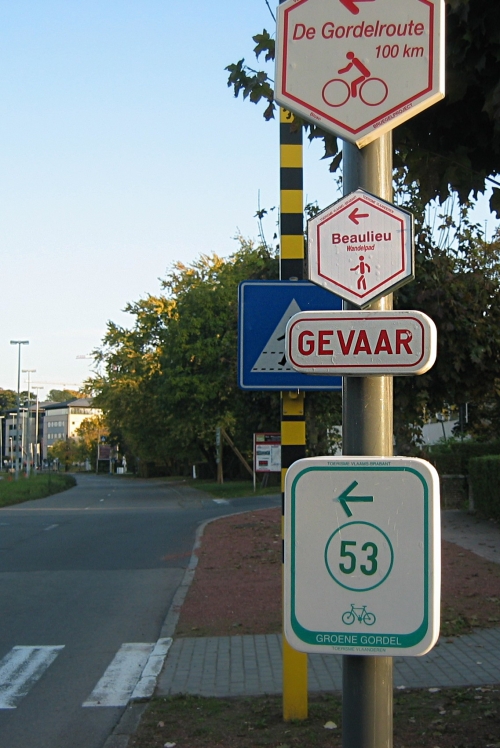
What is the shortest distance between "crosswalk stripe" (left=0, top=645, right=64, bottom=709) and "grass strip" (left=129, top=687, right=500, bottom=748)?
1273 millimetres

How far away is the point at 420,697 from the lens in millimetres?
5898

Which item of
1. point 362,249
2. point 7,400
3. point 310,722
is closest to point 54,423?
point 7,400

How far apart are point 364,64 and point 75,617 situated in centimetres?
845

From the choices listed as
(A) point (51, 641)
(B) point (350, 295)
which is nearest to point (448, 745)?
(B) point (350, 295)

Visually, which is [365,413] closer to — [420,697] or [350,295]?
[350,295]

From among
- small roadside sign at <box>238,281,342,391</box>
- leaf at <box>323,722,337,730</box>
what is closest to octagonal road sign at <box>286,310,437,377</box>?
small roadside sign at <box>238,281,342,391</box>

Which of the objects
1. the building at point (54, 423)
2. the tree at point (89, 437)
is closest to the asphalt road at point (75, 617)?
the tree at point (89, 437)

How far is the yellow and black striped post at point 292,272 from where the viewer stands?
530 cm

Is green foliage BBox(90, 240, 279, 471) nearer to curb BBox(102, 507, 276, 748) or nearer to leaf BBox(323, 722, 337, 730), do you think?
curb BBox(102, 507, 276, 748)

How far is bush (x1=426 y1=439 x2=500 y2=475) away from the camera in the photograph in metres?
22.1

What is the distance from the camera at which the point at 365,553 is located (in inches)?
90.0

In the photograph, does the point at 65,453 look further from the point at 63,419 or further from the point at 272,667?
the point at 272,667

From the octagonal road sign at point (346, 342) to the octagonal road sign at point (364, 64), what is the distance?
0.58 m

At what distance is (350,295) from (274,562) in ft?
38.6
